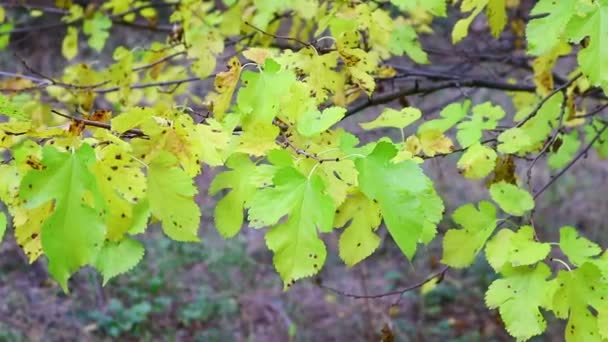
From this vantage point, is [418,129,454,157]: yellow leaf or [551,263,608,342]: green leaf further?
[418,129,454,157]: yellow leaf

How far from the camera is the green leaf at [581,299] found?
4.02 ft

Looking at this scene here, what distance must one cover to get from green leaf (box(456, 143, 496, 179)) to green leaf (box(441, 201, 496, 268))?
11 centimetres

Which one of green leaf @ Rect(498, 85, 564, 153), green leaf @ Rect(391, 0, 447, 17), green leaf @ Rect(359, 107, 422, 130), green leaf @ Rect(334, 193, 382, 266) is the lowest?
green leaf @ Rect(498, 85, 564, 153)

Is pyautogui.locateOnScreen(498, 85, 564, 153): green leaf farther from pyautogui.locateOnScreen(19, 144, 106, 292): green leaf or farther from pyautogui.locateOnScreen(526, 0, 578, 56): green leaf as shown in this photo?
pyautogui.locateOnScreen(19, 144, 106, 292): green leaf

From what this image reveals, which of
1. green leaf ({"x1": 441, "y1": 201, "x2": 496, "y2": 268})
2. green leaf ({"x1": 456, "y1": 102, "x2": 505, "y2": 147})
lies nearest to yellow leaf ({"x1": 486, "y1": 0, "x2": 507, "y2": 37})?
green leaf ({"x1": 456, "y1": 102, "x2": 505, "y2": 147})

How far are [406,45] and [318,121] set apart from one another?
3.62 feet

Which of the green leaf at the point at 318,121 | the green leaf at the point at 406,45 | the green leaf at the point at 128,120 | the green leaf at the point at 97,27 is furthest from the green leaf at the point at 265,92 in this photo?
the green leaf at the point at 97,27

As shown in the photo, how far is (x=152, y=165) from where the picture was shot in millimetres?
991

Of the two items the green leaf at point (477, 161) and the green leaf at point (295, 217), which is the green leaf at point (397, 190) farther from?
the green leaf at point (477, 161)

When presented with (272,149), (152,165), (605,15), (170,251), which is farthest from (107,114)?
(170,251)

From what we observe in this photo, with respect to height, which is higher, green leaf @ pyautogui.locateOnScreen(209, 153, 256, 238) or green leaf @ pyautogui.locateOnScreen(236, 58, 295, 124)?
green leaf @ pyautogui.locateOnScreen(236, 58, 295, 124)

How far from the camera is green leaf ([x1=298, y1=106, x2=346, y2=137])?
1081mm

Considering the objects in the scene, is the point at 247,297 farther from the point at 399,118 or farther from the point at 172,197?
the point at 172,197

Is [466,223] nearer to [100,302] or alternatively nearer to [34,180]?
[34,180]
